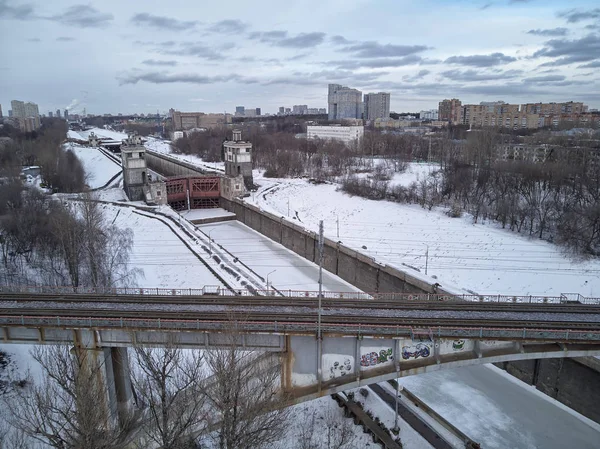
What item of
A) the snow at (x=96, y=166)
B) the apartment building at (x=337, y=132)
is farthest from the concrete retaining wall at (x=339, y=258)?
the apartment building at (x=337, y=132)

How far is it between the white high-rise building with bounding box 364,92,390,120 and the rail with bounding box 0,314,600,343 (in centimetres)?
17495

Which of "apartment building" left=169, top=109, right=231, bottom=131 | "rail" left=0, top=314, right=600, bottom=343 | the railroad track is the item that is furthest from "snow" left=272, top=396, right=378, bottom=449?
"apartment building" left=169, top=109, right=231, bottom=131

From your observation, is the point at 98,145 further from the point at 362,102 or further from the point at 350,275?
the point at 362,102

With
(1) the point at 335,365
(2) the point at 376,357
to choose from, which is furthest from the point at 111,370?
(2) the point at 376,357

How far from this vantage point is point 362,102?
593 feet

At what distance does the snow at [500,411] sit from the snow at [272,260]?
9.98 m

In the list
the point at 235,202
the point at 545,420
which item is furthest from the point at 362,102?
the point at 545,420

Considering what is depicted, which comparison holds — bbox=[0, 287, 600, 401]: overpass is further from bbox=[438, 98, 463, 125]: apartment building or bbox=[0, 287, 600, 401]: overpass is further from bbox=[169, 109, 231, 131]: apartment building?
bbox=[169, 109, 231, 131]: apartment building

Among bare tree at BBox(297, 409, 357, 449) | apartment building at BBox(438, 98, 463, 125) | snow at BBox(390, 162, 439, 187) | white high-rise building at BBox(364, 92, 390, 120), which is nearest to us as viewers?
bare tree at BBox(297, 409, 357, 449)

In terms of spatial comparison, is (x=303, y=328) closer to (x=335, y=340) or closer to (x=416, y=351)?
(x=335, y=340)

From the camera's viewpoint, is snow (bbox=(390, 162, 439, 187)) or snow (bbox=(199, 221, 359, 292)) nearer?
snow (bbox=(199, 221, 359, 292))

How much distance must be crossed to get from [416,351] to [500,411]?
686 centimetres

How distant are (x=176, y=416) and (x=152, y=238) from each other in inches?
906

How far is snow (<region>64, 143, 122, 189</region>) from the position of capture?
59.0 m
